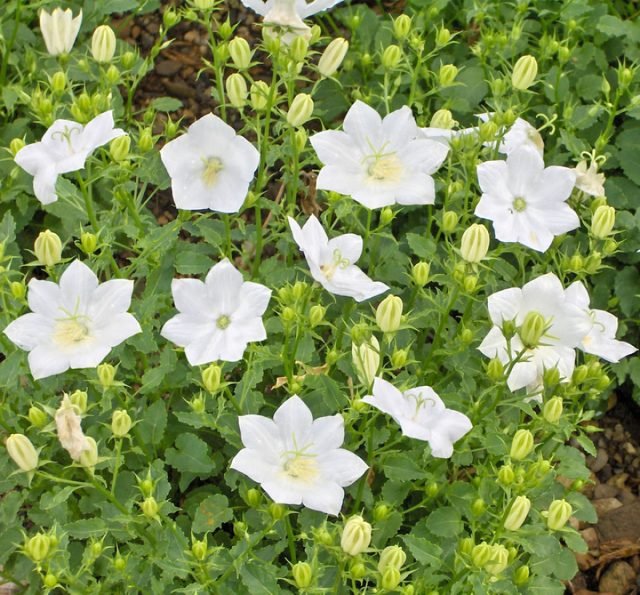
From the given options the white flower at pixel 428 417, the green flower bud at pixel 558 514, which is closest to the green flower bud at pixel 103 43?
the white flower at pixel 428 417

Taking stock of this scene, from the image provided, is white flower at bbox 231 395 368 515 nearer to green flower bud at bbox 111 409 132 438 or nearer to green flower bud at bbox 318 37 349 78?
green flower bud at bbox 111 409 132 438

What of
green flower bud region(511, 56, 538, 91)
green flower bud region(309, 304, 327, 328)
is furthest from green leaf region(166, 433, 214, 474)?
green flower bud region(511, 56, 538, 91)

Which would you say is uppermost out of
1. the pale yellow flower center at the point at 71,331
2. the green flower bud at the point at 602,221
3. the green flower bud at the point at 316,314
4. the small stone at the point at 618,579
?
the green flower bud at the point at 602,221

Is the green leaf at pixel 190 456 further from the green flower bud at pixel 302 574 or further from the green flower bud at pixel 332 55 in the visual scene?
the green flower bud at pixel 332 55

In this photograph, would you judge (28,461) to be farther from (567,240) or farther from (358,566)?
(567,240)

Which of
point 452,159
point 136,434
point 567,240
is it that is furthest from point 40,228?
point 567,240
